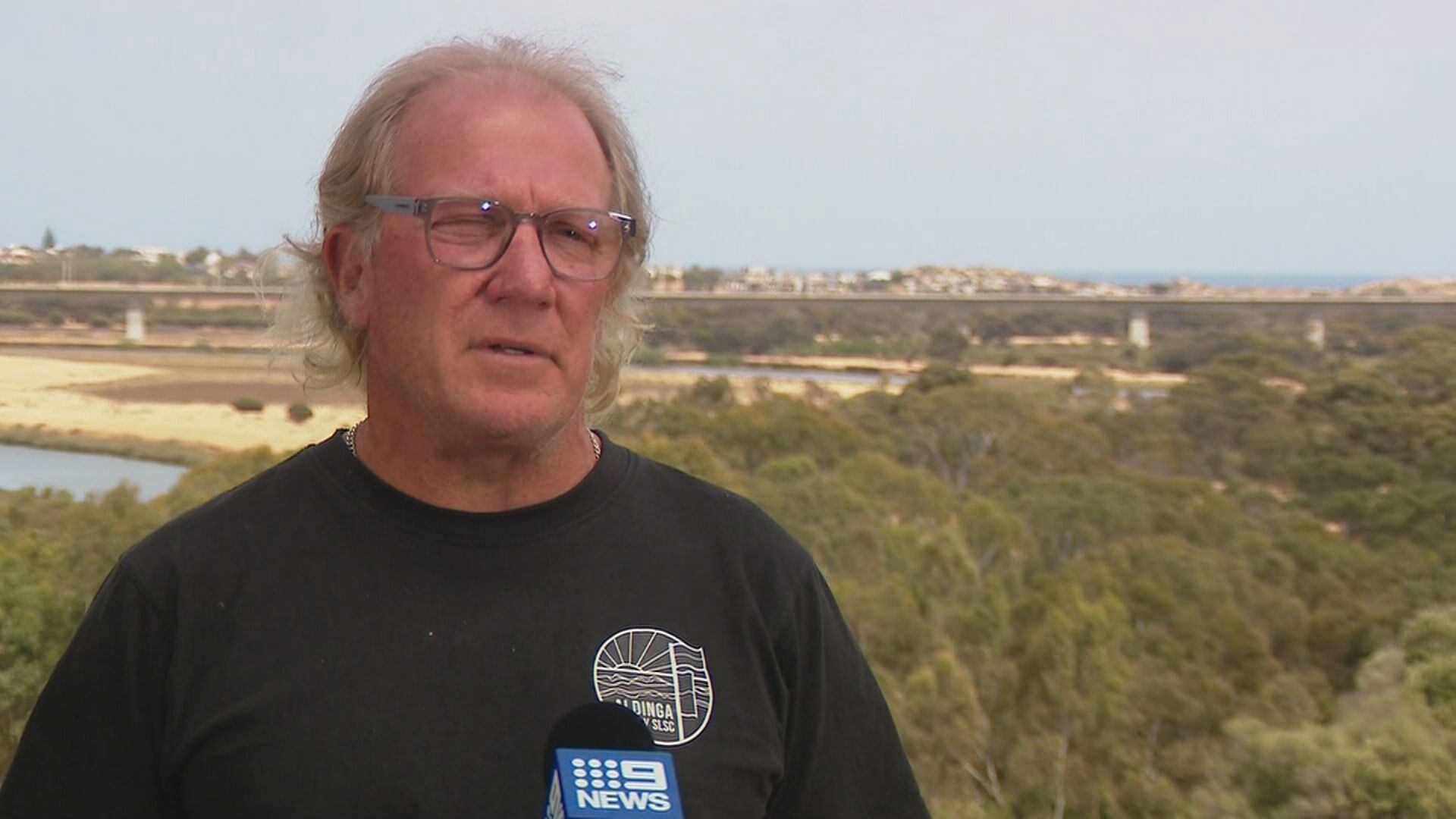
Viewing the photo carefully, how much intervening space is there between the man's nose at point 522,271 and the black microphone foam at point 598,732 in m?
0.42

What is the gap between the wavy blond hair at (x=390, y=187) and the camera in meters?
1.57

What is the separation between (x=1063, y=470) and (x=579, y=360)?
99.2 ft

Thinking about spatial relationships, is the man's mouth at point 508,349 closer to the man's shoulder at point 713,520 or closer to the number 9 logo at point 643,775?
the man's shoulder at point 713,520

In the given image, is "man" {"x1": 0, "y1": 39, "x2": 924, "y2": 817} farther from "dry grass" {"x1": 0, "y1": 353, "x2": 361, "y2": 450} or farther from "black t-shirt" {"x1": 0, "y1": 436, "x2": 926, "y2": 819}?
"dry grass" {"x1": 0, "y1": 353, "x2": 361, "y2": 450}

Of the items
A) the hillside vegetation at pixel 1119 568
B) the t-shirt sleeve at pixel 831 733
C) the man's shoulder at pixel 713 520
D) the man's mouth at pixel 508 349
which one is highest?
the man's mouth at pixel 508 349

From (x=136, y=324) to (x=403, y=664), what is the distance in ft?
38.3

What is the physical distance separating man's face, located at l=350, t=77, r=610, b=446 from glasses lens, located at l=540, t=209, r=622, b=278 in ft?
0.05

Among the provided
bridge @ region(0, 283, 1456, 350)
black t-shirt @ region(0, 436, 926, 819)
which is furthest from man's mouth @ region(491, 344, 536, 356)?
bridge @ region(0, 283, 1456, 350)

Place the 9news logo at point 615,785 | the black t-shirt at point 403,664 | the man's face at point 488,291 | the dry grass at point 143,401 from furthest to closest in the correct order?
the dry grass at point 143,401 < the man's face at point 488,291 < the black t-shirt at point 403,664 < the 9news logo at point 615,785

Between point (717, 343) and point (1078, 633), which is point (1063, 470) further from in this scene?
point (1078, 633)

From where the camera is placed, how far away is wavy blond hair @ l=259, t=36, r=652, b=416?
1.57 m

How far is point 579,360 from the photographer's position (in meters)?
1.51

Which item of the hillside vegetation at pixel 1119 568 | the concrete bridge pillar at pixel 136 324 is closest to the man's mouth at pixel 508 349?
the hillside vegetation at pixel 1119 568

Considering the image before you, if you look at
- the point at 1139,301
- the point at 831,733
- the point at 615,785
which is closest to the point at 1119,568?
the point at 1139,301
